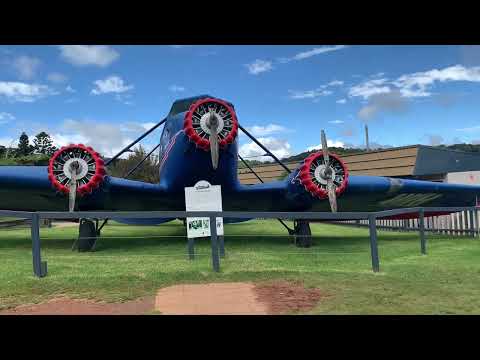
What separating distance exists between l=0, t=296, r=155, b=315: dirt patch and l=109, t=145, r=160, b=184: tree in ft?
99.2

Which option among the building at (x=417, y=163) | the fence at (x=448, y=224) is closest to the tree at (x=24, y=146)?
the building at (x=417, y=163)

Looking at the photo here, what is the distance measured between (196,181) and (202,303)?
733 cm

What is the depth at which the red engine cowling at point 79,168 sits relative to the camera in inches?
383

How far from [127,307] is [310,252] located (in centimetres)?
572

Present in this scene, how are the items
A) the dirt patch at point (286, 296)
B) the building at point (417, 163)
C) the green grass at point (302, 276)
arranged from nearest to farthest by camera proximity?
the dirt patch at point (286, 296), the green grass at point (302, 276), the building at point (417, 163)

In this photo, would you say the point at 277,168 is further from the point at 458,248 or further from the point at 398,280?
the point at 398,280

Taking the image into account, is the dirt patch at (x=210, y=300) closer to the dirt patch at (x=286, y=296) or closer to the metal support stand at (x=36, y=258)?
the dirt patch at (x=286, y=296)

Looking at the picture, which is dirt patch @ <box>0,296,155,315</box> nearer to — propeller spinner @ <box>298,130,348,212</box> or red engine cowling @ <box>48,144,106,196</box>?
red engine cowling @ <box>48,144,106,196</box>

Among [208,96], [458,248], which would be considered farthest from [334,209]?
[208,96]

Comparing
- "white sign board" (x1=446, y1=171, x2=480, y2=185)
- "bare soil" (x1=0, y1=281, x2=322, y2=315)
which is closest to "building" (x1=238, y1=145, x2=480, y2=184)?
"white sign board" (x1=446, y1=171, x2=480, y2=185)

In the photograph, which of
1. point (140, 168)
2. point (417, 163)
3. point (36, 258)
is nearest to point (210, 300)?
point (36, 258)

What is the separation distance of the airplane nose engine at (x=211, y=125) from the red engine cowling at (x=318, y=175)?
2.17 m

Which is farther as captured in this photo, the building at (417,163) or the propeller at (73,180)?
the building at (417,163)

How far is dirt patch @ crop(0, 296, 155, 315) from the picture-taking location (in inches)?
171
